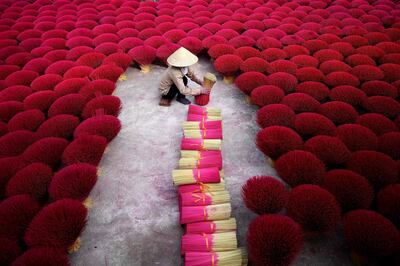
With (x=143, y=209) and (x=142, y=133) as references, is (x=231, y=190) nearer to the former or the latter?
(x=143, y=209)

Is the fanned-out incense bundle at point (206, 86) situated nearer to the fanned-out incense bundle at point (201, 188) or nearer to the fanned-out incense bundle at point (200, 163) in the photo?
the fanned-out incense bundle at point (200, 163)

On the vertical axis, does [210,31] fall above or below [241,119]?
above

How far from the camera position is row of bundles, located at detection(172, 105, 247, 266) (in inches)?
52.7

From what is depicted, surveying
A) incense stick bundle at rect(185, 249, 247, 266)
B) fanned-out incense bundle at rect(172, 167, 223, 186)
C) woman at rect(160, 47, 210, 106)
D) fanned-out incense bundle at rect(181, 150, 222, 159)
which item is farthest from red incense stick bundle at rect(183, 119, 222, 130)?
incense stick bundle at rect(185, 249, 247, 266)

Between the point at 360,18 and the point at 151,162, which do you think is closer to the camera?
the point at 151,162

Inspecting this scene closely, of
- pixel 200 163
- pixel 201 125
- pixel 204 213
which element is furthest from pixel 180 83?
pixel 204 213

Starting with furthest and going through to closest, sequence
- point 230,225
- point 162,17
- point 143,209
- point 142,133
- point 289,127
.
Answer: point 162,17
point 142,133
point 289,127
point 143,209
point 230,225

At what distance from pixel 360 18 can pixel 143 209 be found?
11.6ft

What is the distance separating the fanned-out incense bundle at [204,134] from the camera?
2.07 m

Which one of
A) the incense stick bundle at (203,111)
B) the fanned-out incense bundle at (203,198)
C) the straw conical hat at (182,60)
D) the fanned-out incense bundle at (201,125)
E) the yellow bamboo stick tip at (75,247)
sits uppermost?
the straw conical hat at (182,60)

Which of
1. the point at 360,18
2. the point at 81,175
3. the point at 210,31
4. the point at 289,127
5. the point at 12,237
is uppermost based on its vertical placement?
the point at 360,18

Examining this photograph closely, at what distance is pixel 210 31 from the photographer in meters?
3.38

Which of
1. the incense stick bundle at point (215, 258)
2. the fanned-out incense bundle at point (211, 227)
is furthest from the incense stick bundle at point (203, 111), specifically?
the incense stick bundle at point (215, 258)

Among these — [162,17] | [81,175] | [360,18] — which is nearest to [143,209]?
[81,175]
